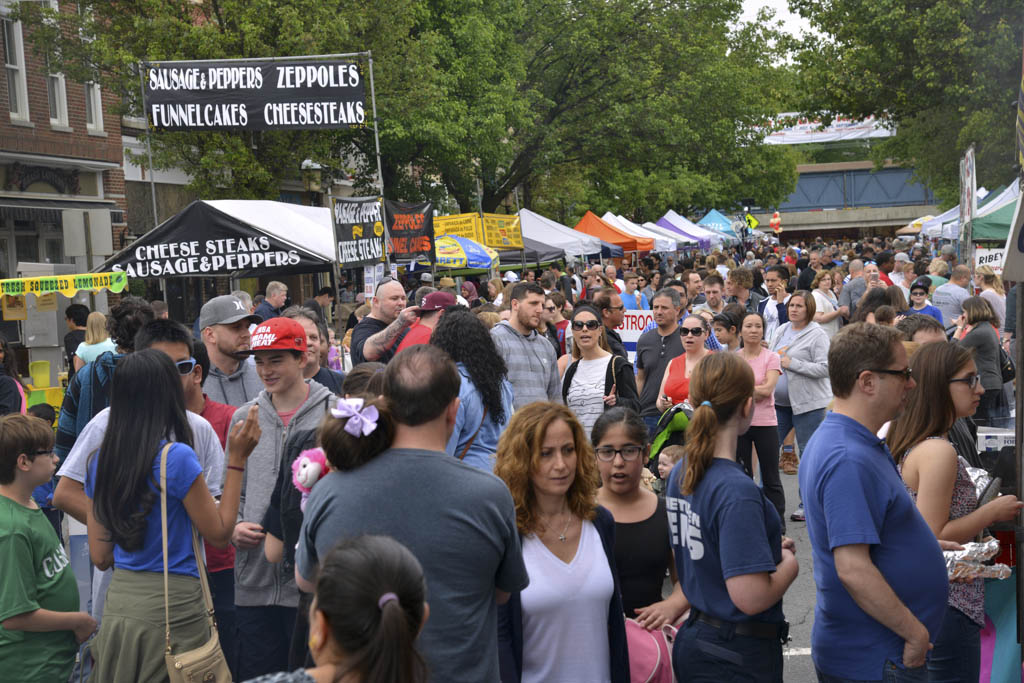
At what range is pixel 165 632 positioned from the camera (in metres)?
3.77

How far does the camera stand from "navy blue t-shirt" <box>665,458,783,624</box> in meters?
3.24

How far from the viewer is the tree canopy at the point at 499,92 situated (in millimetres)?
19469

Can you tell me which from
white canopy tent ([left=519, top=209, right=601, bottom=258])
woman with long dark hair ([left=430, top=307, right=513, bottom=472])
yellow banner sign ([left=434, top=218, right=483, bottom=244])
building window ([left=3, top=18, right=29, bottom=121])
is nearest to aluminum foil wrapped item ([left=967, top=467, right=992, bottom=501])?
woman with long dark hair ([left=430, top=307, right=513, bottom=472])

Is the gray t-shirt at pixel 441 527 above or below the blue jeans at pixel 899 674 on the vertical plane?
above

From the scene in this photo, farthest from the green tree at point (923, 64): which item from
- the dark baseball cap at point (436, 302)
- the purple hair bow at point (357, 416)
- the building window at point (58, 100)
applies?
the purple hair bow at point (357, 416)

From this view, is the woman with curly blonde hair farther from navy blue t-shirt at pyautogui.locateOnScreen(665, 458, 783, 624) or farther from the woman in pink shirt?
the woman in pink shirt

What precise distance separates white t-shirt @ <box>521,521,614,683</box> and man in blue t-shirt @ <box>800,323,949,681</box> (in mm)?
715

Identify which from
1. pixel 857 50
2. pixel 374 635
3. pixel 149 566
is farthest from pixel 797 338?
pixel 857 50

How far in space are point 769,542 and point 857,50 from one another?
25454mm

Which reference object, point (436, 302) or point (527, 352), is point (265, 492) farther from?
point (527, 352)

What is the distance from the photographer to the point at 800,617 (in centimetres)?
652

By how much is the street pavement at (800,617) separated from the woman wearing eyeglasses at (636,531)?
1.03 meters

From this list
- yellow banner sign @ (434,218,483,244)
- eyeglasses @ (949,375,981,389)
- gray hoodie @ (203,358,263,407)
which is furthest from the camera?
yellow banner sign @ (434,218,483,244)

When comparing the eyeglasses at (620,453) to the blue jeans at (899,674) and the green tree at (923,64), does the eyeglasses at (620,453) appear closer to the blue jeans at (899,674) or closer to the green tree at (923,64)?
the blue jeans at (899,674)
